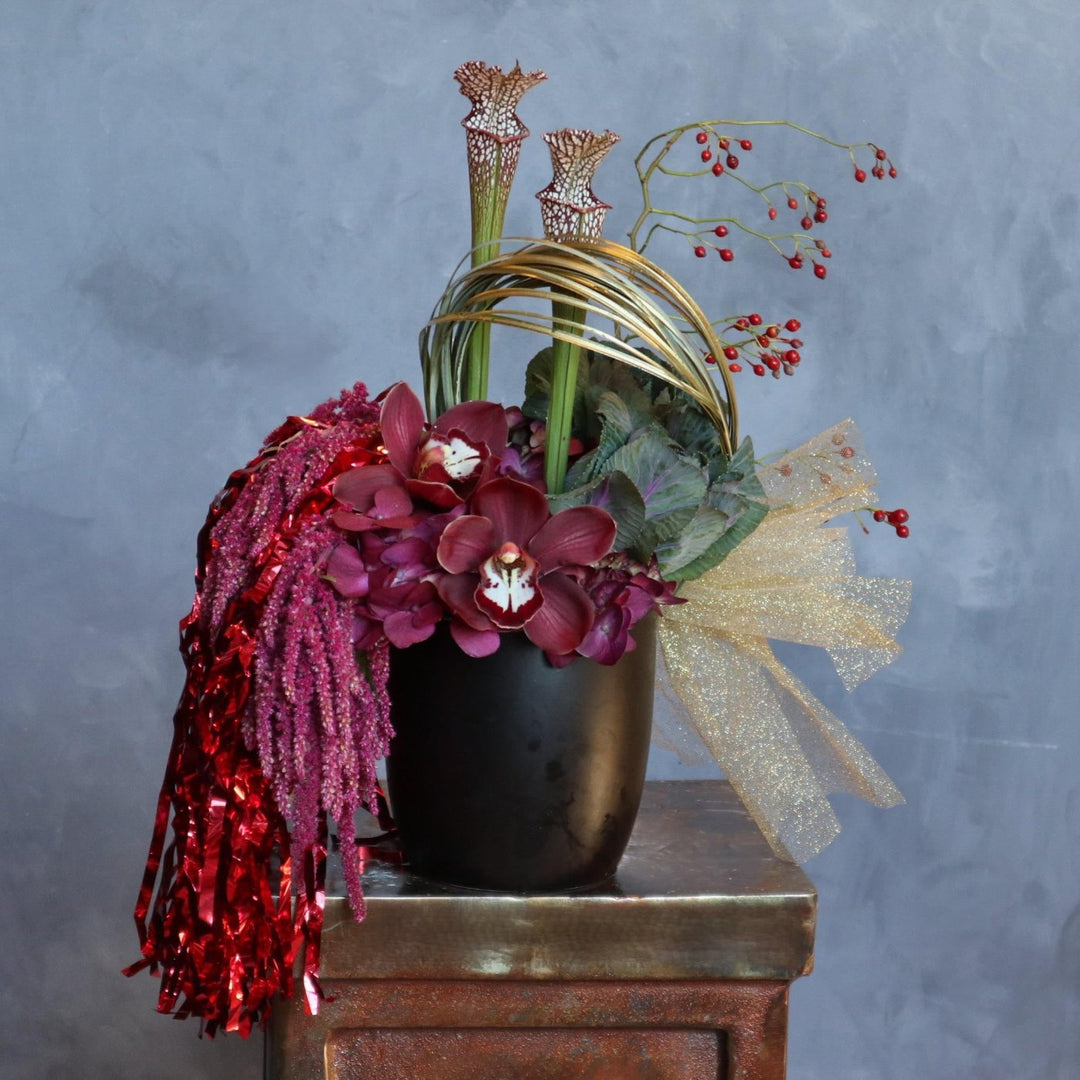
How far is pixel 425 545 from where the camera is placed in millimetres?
683

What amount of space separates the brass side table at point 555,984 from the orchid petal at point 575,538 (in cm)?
18

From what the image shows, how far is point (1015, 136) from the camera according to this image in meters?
1.45

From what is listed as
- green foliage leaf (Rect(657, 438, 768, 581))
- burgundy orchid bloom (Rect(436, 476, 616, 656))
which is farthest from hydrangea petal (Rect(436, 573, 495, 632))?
green foliage leaf (Rect(657, 438, 768, 581))

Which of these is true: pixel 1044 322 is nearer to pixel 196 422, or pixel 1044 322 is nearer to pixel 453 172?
pixel 453 172

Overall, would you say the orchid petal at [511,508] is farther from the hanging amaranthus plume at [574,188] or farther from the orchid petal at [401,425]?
the hanging amaranthus plume at [574,188]

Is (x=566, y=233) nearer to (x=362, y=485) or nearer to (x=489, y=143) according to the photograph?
(x=489, y=143)

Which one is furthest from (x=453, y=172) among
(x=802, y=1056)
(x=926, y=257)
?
(x=802, y=1056)

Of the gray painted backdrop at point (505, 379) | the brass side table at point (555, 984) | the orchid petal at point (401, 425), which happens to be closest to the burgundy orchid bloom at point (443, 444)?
the orchid petal at point (401, 425)

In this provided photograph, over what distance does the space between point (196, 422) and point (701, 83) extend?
605 millimetres

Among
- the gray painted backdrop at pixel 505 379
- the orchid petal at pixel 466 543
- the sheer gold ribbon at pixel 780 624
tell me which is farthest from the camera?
the gray painted backdrop at pixel 505 379

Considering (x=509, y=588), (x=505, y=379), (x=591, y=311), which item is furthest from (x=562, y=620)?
(x=505, y=379)

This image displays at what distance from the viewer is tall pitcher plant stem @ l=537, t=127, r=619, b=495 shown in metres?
0.73

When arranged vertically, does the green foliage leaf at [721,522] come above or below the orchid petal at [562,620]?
above

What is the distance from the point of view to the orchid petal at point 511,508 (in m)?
0.67
